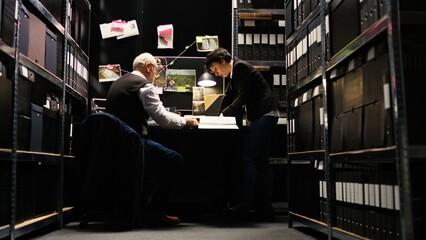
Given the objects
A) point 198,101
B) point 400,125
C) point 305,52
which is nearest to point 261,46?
point 198,101

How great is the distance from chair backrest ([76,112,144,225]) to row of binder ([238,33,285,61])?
1683 mm

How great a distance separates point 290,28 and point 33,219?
219 cm

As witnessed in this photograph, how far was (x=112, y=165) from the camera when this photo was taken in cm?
255

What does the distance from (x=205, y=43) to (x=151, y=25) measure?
0.58 m

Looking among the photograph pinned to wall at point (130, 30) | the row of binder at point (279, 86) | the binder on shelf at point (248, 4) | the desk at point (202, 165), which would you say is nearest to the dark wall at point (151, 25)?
the photograph pinned to wall at point (130, 30)

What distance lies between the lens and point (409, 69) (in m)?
1.59

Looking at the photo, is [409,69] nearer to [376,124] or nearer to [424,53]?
[424,53]

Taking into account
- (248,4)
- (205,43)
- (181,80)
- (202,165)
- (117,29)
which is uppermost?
(248,4)

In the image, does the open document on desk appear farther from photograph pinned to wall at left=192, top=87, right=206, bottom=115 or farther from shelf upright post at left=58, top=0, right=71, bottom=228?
photograph pinned to wall at left=192, top=87, right=206, bottom=115

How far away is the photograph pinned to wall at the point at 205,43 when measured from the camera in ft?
14.0

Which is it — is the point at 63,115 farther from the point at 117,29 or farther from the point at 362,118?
the point at 362,118

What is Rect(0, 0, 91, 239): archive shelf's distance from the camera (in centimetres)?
204

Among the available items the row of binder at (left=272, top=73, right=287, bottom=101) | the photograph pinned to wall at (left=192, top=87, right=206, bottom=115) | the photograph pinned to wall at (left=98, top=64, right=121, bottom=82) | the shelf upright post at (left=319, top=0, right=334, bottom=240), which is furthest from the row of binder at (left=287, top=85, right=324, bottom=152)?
the photograph pinned to wall at (left=98, top=64, right=121, bottom=82)

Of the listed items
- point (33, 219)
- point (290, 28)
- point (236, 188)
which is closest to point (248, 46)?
point (290, 28)
